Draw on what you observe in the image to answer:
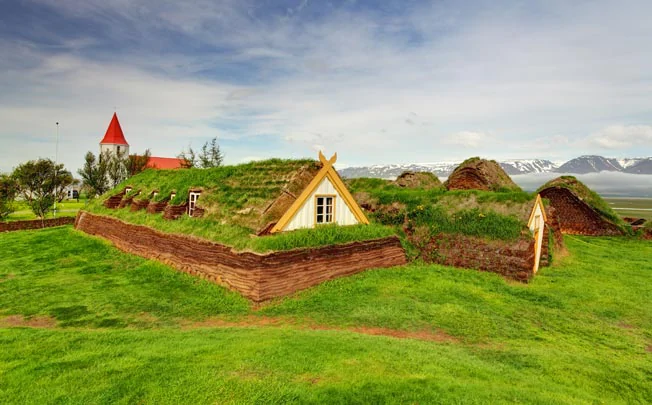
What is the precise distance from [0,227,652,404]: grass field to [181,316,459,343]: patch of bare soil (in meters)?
0.06

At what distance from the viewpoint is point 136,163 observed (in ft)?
166

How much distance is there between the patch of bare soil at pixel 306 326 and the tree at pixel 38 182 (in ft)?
112

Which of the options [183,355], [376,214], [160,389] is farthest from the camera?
[376,214]

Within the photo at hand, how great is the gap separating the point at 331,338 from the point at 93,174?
49.9 metres

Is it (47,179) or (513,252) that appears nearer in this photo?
(513,252)

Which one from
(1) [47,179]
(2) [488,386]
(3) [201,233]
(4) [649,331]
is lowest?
(4) [649,331]

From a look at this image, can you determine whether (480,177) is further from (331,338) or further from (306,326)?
(331,338)

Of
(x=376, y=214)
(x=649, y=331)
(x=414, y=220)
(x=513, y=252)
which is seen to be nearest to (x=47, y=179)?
(x=376, y=214)

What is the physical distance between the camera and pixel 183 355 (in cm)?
658

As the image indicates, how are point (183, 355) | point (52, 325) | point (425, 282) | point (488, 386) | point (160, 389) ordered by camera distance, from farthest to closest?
point (425, 282), point (52, 325), point (183, 355), point (488, 386), point (160, 389)

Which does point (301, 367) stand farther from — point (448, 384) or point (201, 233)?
point (201, 233)

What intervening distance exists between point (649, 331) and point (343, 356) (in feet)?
30.0

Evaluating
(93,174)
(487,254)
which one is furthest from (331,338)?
(93,174)

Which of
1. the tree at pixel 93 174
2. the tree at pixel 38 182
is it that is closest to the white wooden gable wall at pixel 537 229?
the tree at pixel 38 182
